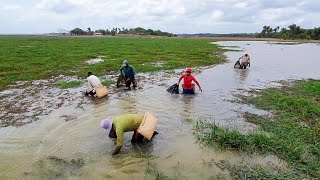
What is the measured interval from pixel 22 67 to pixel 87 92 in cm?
950

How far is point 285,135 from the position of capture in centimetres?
880

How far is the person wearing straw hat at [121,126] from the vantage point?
7543mm

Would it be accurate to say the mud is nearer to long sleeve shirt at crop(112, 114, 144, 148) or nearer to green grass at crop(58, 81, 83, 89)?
green grass at crop(58, 81, 83, 89)

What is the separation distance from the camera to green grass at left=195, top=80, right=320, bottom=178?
740 centimetres

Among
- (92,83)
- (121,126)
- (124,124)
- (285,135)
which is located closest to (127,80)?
(92,83)

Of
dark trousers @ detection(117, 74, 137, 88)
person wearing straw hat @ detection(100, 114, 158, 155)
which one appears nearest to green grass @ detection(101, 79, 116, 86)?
dark trousers @ detection(117, 74, 137, 88)

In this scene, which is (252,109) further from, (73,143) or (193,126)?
(73,143)

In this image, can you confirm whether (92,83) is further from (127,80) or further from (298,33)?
(298,33)

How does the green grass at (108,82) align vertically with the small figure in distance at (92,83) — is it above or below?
below

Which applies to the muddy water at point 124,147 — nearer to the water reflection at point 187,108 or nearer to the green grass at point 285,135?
the water reflection at point 187,108

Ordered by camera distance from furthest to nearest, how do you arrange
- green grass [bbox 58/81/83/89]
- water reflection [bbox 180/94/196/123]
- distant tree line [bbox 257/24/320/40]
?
distant tree line [bbox 257/24/320/40]
green grass [bbox 58/81/83/89]
water reflection [bbox 180/94/196/123]

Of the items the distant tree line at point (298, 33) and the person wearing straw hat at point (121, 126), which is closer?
the person wearing straw hat at point (121, 126)

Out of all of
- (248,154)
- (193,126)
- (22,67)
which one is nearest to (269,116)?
(193,126)

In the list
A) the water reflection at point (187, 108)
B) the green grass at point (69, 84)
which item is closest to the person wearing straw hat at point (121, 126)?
the water reflection at point (187, 108)
